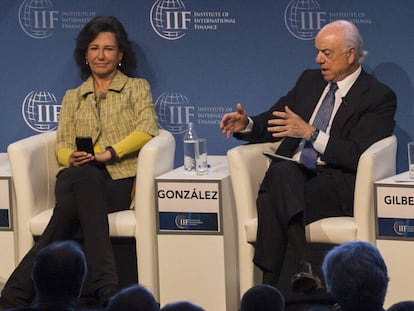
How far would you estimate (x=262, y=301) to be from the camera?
284 centimetres

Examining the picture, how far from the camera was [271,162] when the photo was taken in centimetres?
525

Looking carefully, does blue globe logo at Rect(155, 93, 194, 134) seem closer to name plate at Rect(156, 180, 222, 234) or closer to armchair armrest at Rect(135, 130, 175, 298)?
armchair armrest at Rect(135, 130, 175, 298)

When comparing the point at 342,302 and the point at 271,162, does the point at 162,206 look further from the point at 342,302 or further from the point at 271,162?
the point at 342,302

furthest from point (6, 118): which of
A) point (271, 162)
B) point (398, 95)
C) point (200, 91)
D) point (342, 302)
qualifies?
point (342, 302)

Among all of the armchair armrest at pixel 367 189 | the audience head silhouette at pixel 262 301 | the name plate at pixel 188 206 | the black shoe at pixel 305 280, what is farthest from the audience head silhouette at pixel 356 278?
the name plate at pixel 188 206

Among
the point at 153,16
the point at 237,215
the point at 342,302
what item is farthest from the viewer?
the point at 153,16

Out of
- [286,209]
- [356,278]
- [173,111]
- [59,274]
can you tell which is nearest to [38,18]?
[173,111]

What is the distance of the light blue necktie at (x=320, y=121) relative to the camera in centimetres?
509

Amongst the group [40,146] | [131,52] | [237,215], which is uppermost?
[131,52]

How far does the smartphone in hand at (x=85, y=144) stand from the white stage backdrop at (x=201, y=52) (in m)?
0.71

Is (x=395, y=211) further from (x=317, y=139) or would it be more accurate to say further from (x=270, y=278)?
(x=270, y=278)

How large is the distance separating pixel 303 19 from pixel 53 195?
5.38ft

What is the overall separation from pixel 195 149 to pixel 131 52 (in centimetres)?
73

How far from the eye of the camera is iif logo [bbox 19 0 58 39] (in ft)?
19.7
